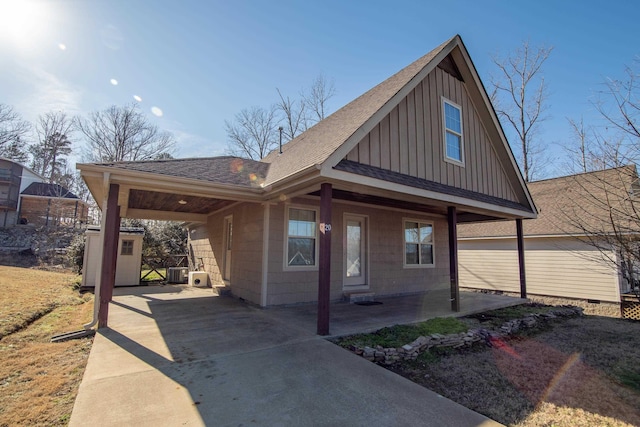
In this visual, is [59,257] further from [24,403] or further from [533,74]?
[533,74]

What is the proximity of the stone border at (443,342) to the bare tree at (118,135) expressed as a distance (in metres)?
25.6

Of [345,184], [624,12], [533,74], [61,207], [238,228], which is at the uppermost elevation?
[533,74]

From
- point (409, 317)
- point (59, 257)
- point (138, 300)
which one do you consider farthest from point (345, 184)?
point (59, 257)

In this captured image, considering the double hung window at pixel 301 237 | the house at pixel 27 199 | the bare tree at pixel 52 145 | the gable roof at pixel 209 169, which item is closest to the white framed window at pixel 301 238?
the double hung window at pixel 301 237

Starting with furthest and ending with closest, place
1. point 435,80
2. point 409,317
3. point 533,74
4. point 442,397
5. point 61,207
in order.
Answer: point 61,207 → point 533,74 → point 435,80 → point 409,317 → point 442,397

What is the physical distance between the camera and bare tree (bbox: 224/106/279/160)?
25.4 m

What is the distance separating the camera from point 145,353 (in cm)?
416

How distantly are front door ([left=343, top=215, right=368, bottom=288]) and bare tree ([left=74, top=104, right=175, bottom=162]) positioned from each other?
21741mm

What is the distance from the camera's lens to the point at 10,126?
23.0 metres

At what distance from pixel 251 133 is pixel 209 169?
19.8 meters

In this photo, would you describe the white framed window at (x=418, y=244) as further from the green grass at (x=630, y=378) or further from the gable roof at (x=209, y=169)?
the green grass at (x=630, y=378)

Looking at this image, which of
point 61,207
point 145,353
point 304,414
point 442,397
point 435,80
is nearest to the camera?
point 304,414

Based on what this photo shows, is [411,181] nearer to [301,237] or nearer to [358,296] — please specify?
[301,237]

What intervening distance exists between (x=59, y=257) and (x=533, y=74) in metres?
30.9
